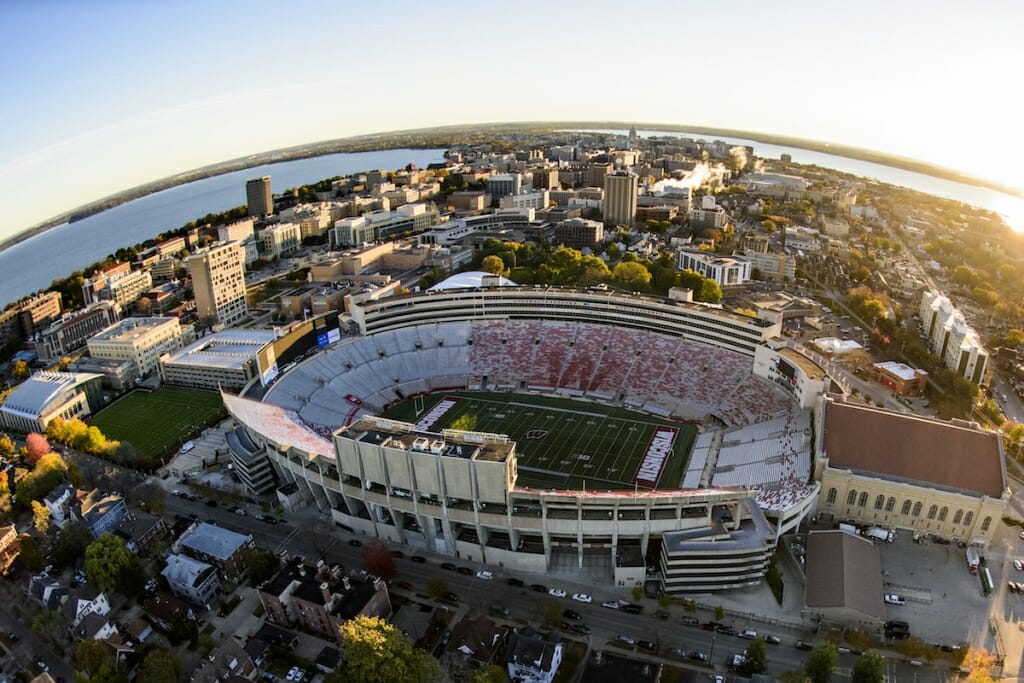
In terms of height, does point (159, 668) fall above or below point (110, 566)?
below

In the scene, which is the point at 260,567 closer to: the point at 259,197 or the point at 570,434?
the point at 570,434

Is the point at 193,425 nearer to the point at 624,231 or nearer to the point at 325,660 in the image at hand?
the point at 325,660

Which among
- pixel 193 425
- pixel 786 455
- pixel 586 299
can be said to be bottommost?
pixel 193 425

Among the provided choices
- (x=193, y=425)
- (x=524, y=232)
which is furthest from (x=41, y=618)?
(x=524, y=232)

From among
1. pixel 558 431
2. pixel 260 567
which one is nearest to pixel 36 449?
pixel 260 567

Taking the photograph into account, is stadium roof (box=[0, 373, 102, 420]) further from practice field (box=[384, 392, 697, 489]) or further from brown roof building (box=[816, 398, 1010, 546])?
brown roof building (box=[816, 398, 1010, 546])

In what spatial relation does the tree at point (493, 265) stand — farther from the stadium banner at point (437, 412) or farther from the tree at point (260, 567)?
the tree at point (260, 567)
